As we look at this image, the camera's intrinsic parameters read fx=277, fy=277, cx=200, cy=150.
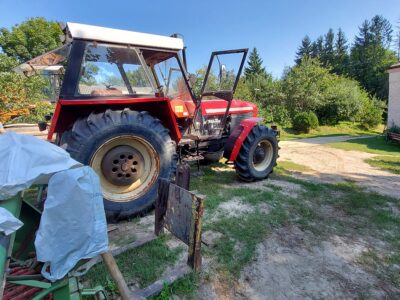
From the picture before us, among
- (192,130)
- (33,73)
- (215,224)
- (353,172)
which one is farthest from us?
(353,172)

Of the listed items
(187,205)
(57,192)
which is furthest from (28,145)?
(187,205)

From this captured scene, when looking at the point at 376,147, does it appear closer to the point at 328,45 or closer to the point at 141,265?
the point at 141,265

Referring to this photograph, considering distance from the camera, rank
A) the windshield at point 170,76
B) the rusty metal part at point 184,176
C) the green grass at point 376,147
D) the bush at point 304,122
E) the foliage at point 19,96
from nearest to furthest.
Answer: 1. the rusty metal part at point 184,176
2. the windshield at point 170,76
3. the foliage at point 19,96
4. the green grass at point 376,147
5. the bush at point 304,122

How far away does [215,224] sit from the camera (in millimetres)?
3207

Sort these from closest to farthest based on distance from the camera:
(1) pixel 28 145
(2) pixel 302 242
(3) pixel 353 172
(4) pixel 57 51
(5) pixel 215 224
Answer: (1) pixel 28 145 → (2) pixel 302 242 → (5) pixel 215 224 → (4) pixel 57 51 → (3) pixel 353 172

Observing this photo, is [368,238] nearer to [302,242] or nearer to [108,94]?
[302,242]

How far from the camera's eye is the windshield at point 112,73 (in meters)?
3.28

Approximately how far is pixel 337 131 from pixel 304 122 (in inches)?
138

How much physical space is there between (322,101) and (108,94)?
17051mm

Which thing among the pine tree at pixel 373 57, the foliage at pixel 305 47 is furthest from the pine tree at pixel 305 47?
the pine tree at pixel 373 57

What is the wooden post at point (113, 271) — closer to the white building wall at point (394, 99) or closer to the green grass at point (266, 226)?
the green grass at point (266, 226)

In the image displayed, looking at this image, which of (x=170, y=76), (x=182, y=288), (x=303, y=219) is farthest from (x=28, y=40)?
(x=182, y=288)

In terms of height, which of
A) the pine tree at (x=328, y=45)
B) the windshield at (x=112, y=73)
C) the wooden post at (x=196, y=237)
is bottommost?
the wooden post at (x=196, y=237)

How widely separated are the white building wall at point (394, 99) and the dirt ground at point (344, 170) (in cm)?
630
